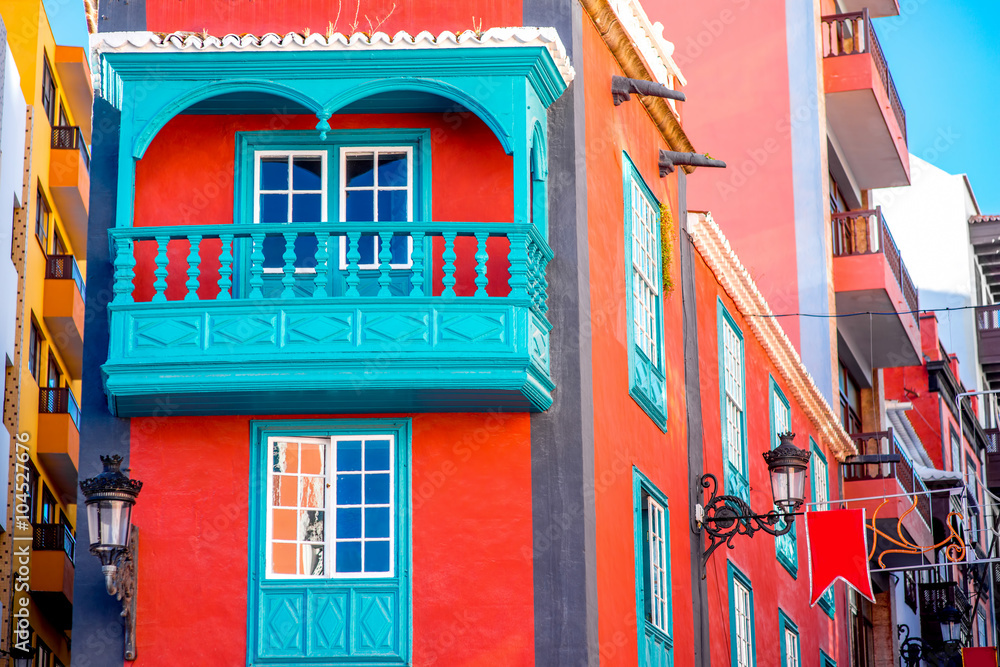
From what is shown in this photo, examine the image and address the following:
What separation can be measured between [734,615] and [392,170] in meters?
7.69

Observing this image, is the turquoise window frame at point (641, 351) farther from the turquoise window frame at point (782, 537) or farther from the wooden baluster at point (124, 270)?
the turquoise window frame at point (782, 537)

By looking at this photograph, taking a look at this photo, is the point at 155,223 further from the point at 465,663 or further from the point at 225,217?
the point at 465,663

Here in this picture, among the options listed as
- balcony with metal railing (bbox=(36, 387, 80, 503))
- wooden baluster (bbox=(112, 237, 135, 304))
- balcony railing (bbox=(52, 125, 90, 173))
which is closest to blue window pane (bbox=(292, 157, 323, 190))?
wooden baluster (bbox=(112, 237, 135, 304))

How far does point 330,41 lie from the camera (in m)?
14.3

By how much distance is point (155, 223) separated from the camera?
14914mm

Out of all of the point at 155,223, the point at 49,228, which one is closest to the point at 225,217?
the point at 155,223

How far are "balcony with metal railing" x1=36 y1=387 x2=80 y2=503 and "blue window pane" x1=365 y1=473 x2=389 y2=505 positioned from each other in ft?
49.8

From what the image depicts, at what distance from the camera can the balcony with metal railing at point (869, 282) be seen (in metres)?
27.8

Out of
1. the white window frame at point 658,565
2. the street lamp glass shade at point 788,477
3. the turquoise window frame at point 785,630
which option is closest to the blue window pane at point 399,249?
the white window frame at point 658,565

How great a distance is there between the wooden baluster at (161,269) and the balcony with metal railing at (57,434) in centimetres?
Result: 1483

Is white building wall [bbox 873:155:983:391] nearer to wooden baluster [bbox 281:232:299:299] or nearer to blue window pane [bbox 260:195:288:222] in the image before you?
blue window pane [bbox 260:195:288:222]

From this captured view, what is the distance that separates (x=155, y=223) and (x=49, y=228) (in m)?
16.5

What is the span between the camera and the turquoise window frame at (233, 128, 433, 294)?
14.9 metres

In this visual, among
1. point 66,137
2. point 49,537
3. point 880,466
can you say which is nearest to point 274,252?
point 49,537
